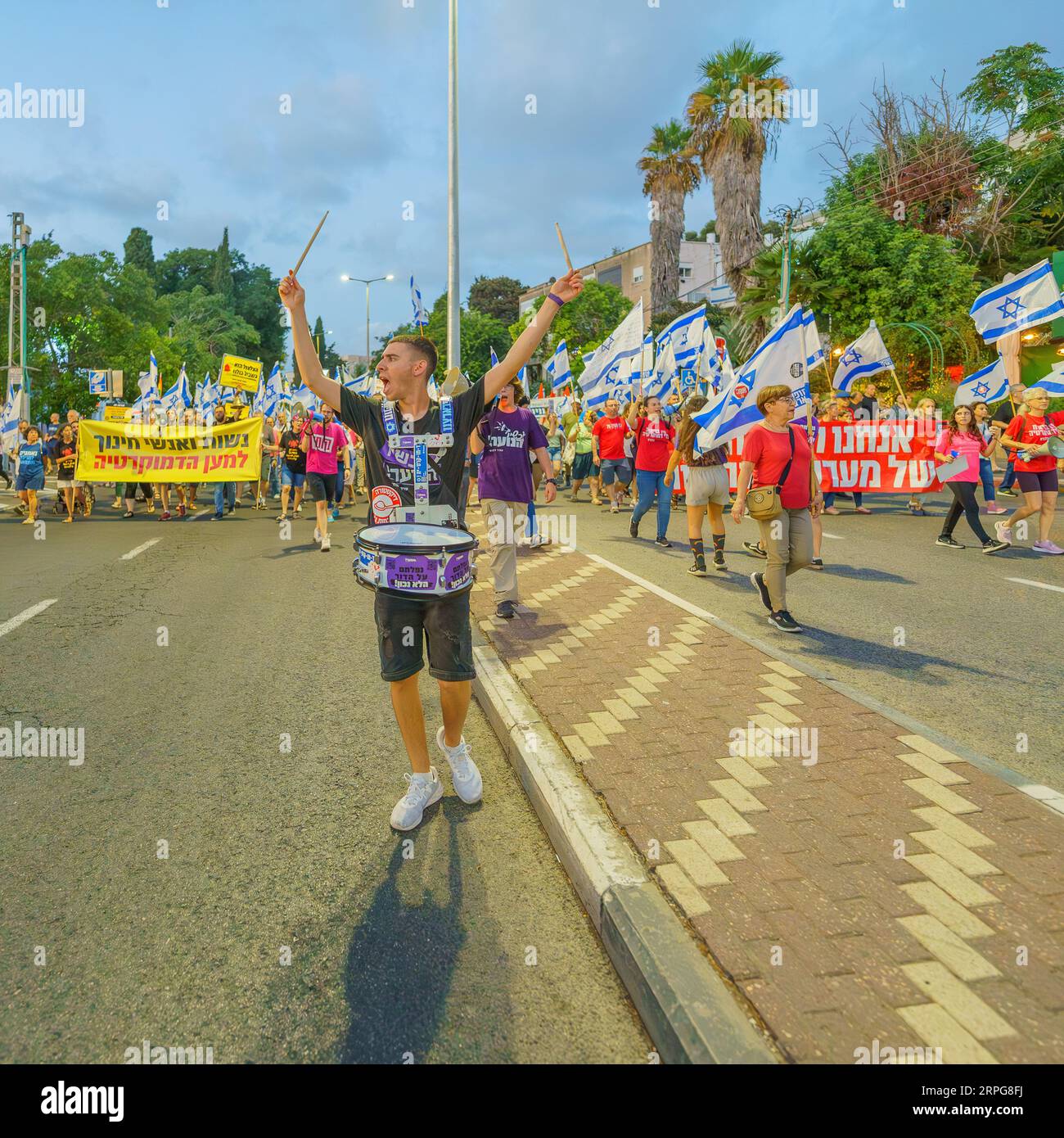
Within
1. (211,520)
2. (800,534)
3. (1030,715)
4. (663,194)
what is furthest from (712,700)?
(663,194)

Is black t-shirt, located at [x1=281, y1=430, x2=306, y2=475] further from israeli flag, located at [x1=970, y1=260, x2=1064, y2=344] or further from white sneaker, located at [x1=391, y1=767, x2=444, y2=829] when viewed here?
white sneaker, located at [x1=391, y1=767, x2=444, y2=829]

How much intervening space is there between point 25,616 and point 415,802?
5.71 m

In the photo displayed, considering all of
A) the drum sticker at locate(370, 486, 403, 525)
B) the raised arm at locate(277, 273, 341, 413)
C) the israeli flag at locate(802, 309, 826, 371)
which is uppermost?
the israeli flag at locate(802, 309, 826, 371)

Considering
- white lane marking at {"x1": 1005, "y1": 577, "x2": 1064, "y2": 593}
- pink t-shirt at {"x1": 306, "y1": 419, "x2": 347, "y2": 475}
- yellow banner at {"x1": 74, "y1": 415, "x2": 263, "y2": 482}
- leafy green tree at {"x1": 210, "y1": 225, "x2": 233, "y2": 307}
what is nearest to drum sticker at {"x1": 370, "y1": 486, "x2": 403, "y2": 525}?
white lane marking at {"x1": 1005, "y1": 577, "x2": 1064, "y2": 593}

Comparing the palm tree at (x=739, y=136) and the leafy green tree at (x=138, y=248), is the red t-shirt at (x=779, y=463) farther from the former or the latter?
the leafy green tree at (x=138, y=248)

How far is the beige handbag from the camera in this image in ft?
22.9

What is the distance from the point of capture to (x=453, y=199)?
18828 mm

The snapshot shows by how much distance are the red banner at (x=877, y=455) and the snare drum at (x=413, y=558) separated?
42.0 ft

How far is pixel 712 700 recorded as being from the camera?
5.01 m

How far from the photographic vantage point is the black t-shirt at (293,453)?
14.7 m

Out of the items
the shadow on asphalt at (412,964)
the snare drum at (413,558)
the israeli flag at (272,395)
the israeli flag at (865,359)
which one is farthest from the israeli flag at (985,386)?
the israeli flag at (272,395)

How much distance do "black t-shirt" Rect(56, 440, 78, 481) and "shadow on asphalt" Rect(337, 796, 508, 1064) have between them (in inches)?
641
